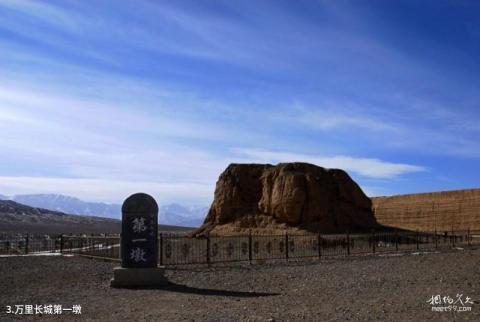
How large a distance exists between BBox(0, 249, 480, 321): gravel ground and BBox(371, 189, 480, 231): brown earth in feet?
133

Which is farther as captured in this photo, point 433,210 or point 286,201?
point 433,210

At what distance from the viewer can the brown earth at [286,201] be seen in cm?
4494

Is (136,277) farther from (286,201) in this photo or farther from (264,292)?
(286,201)

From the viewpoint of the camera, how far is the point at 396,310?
33.3 ft

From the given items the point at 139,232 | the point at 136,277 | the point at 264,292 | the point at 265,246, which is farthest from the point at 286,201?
the point at 264,292

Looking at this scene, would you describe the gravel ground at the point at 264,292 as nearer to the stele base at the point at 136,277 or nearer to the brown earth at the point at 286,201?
the stele base at the point at 136,277

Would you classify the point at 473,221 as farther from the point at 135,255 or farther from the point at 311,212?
the point at 135,255

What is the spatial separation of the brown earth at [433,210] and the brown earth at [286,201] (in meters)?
14.9

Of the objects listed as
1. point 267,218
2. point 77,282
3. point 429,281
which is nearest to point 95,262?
point 77,282

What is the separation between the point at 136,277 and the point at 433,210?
54521 mm

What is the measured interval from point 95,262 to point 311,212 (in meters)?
25.6

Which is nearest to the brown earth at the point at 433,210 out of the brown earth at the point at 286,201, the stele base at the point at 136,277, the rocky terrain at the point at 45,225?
the brown earth at the point at 286,201

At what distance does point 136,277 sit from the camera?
48.6ft

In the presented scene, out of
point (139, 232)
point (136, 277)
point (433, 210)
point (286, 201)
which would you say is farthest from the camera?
point (433, 210)
